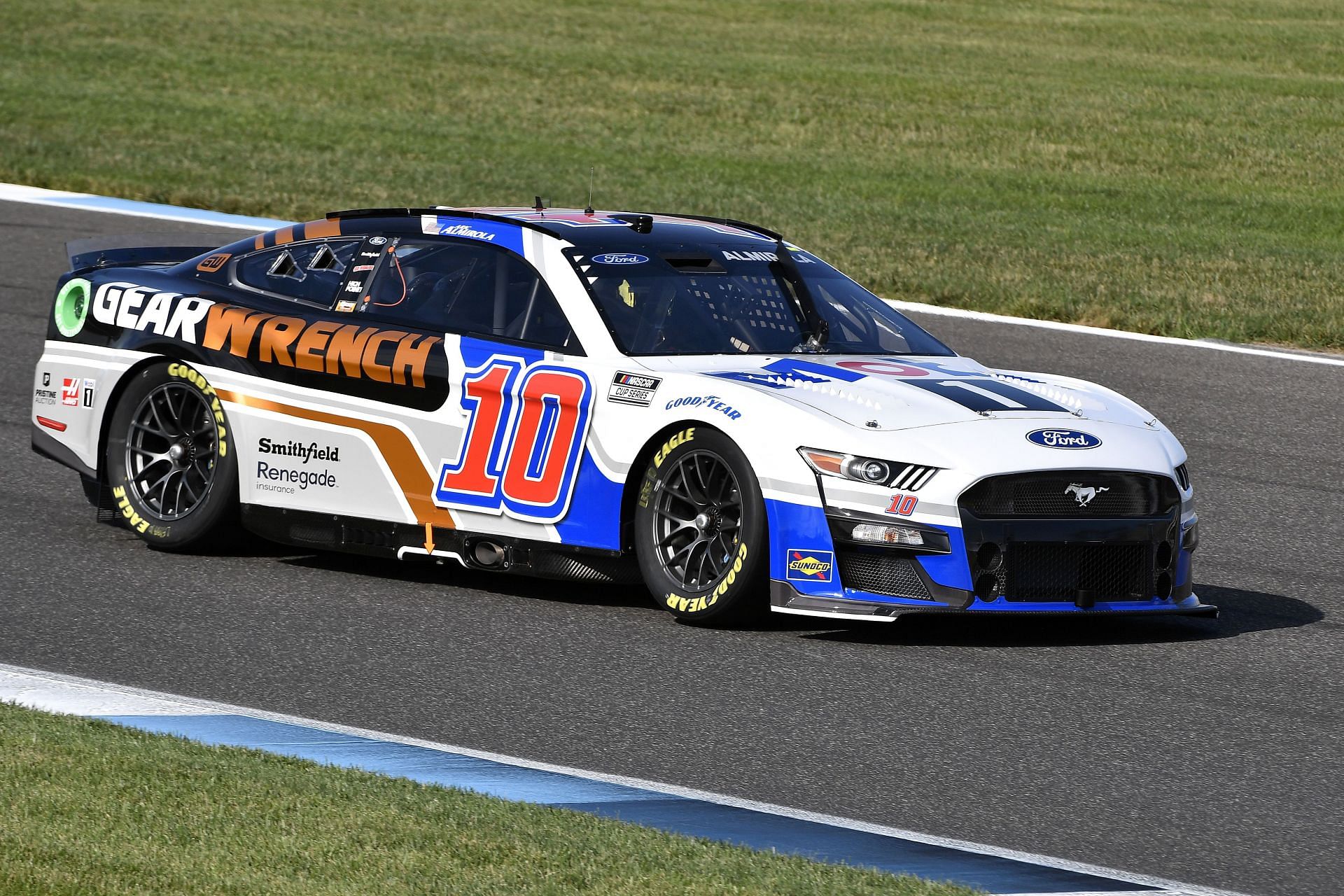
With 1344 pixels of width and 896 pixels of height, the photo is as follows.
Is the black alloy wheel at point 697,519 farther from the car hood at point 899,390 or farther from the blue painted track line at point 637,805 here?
the blue painted track line at point 637,805

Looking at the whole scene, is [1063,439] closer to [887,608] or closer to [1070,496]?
[1070,496]

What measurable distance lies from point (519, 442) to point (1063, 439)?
1940 mm

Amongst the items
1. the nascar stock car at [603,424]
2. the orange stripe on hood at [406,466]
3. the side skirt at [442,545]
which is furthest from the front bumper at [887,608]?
the orange stripe on hood at [406,466]

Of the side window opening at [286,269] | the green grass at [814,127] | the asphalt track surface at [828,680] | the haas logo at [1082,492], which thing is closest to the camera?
the asphalt track surface at [828,680]

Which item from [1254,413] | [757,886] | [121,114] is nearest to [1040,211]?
[1254,413]

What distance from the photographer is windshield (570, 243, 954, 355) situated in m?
7.93

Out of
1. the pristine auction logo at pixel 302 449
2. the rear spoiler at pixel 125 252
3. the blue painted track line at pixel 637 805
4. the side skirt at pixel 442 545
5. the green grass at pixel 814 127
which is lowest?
the blue painted track line at pixel 637 805

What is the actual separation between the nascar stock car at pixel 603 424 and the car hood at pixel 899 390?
0.06 feet

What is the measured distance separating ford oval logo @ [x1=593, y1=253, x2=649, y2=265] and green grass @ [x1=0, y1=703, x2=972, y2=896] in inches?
122

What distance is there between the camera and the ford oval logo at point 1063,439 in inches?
285

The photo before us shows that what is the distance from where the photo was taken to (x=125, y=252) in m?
9.44

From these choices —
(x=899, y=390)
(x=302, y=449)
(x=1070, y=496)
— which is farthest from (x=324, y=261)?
(x=1070, y=496)

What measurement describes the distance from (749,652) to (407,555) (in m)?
1.59

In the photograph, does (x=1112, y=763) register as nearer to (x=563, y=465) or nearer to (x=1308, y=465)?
(x=563, y=465)
